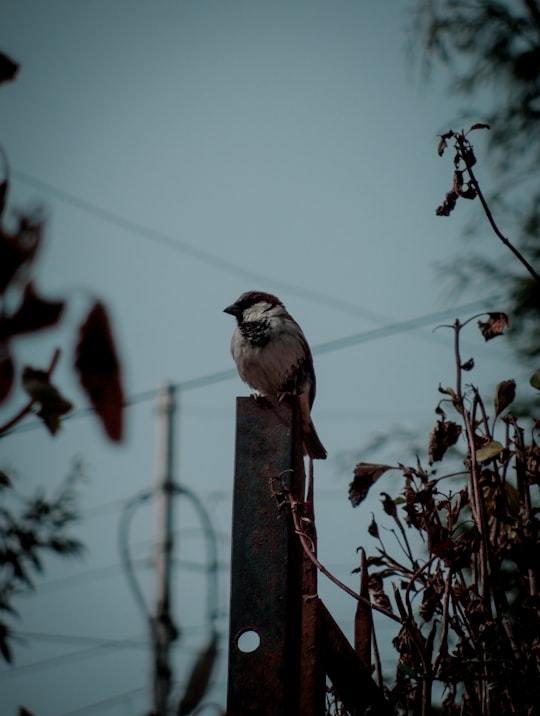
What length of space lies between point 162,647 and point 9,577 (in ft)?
2.30

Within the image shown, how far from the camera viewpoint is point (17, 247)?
36 cm

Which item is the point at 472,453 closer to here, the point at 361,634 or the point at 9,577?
the point at 361,634

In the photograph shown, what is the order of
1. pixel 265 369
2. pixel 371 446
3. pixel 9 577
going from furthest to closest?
pixel 371 446 → pixel 265 369 → pixel 9 577

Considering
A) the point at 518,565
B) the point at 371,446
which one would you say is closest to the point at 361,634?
the point at 518,565

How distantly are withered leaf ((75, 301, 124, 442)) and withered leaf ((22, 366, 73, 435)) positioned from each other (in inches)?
1.5

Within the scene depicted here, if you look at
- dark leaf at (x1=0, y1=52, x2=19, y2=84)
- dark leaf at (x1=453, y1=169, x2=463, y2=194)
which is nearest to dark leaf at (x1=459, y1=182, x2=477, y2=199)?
dark leaf at (x1=453, y1=169, x2=463, y2=194)

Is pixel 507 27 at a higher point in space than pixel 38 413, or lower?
higher

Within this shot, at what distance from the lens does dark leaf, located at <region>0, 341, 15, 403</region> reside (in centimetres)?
39

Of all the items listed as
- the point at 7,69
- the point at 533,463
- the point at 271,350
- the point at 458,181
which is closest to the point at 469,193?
the point at 458,181

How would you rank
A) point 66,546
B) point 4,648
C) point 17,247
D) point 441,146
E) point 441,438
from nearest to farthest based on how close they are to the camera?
point 17,247, point 4,648, point 441,146, point 441,438, point 66,546

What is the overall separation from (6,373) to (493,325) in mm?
1129

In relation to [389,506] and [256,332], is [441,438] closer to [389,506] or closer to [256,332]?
[389,506]

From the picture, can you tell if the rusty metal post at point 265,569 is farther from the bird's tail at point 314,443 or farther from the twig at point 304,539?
the bird's tail at point 314,443

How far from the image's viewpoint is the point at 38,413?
0.42 metres
